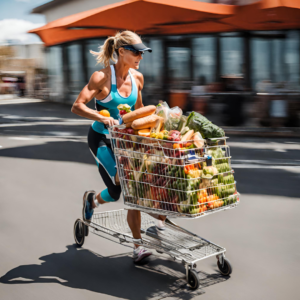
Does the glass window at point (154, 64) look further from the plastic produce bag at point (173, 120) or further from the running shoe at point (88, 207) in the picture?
the plastic produce bag at point (173, 120)

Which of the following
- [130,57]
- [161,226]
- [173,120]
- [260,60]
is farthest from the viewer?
[260,60]

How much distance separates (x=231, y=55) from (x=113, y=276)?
11.7 m

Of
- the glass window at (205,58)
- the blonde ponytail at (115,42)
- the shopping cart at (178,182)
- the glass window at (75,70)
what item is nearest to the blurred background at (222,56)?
the glass window at (205,58)

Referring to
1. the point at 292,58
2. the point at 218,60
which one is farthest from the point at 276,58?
the point at 218,60

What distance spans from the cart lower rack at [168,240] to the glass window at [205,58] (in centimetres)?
1078

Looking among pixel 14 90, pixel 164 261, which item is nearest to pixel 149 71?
pixel 164 261

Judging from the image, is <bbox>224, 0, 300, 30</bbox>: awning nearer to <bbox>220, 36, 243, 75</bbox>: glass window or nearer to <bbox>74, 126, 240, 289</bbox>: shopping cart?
<bbox>220, 36, 243, 75</bbox>: glass window

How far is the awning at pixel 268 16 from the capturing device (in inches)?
448

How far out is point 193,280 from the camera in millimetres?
3529

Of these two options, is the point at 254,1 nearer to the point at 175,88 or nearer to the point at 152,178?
the point at 175,88

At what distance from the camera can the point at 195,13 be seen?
1270cm

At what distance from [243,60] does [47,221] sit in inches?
408

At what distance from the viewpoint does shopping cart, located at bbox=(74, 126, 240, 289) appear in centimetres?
334

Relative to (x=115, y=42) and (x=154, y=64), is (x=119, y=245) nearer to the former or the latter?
(x=115, y=42)
